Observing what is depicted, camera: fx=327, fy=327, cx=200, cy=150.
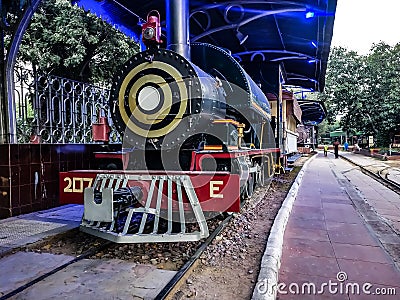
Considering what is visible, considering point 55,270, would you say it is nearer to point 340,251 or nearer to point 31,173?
point 31,173

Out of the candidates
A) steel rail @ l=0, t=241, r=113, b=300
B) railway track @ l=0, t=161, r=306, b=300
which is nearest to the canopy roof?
railway track @ l=0, t=161, r=306, b=300

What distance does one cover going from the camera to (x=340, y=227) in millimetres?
4309

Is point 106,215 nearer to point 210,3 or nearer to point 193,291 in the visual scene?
point 193,291

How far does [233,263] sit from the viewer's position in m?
2.95

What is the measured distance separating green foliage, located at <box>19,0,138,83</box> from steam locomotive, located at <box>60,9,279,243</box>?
977 cm

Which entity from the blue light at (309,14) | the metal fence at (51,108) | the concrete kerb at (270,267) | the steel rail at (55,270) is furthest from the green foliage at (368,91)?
the steel rail at (55,270)

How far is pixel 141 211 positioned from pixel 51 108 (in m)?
3.03

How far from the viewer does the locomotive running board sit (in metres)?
3.17

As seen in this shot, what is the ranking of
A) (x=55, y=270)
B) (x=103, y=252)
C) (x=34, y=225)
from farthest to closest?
(x=34, y=225), (x=103, y=252), (x=55, y=270)

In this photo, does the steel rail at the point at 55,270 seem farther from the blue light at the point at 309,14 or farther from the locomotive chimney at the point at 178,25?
the blue light at the point at 309,14

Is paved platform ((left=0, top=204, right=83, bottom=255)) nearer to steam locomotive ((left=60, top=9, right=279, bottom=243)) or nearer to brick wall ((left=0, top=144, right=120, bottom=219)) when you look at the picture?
brick wall ((left=0, top=144, right=120, bottom=219))

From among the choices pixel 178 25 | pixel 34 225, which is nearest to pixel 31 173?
pixel 34 225

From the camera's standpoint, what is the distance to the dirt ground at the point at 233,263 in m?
2.40

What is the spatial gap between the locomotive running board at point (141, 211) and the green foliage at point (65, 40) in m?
10.4
